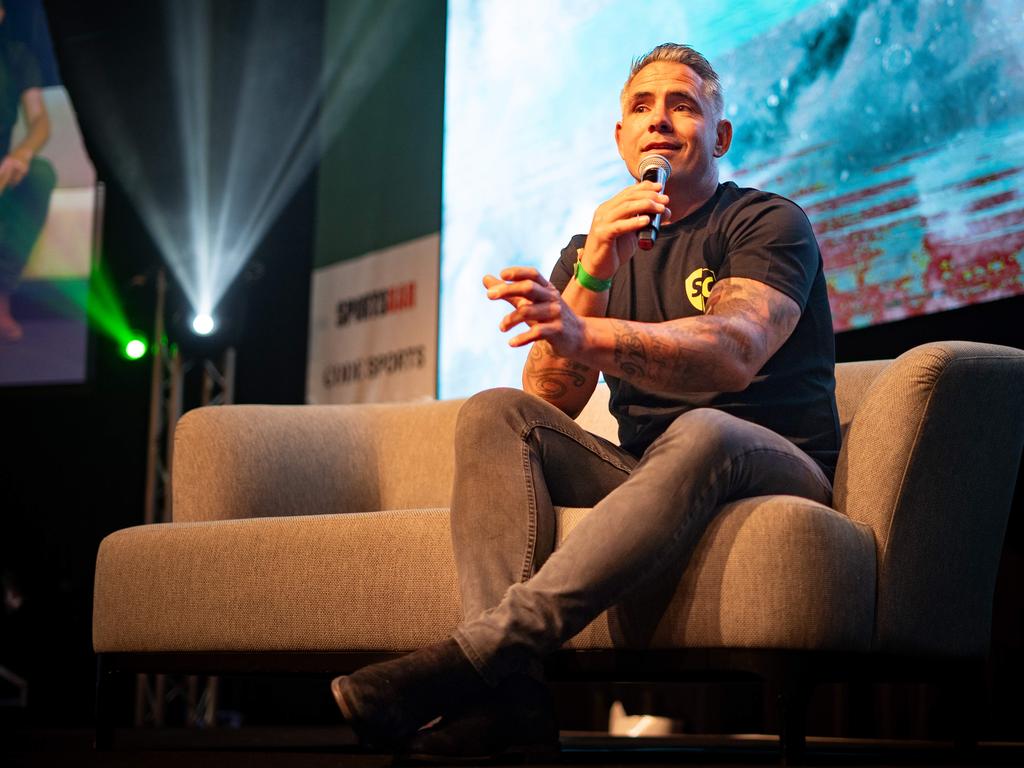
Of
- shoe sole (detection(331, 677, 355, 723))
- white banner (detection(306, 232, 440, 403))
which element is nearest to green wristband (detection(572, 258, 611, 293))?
shoe sole (detection(331, 677, 355, 723))

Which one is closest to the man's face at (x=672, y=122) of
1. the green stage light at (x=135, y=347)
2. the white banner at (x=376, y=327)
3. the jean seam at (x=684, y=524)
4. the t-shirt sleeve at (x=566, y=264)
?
the t-shirt sleeve at (x=566, y=264)

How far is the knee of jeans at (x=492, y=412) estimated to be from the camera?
177 centimetres

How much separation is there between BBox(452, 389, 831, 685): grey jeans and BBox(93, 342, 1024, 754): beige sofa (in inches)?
2.1

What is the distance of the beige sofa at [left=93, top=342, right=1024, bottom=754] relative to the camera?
1.69m

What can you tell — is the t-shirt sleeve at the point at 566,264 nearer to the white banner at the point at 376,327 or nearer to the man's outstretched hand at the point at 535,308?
the man's outstretched hand at the point at 535,308

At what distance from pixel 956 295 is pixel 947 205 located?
20cm

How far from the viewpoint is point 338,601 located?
2.03m

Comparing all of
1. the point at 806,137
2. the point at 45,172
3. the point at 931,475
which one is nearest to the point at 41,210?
the point at 45,172

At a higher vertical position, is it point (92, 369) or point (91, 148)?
point (91, 148)

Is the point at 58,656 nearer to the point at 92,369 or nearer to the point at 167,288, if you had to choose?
the point at 92,369

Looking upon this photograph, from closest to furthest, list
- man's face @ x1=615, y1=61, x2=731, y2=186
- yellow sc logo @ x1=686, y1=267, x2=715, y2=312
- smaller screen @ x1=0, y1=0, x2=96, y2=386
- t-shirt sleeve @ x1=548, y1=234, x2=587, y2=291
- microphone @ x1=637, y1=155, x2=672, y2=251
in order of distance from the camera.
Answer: microphone @ x1=637, y1=155, x2=672, y2=251 < yellow sc logo @ x1=686, y1=267, x2=715, y2=312 < man's face @ x1=615, y1=61, x2=731, y2=186 < t-shirt sleeve @ x1=548, y1=234, x2=587, y2=291 < smaller screen @ x1=0, y1=0, x2=96, y2=386

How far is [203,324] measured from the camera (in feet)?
14.2

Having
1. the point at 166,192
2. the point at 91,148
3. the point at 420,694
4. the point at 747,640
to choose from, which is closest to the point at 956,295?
the point at 747,640

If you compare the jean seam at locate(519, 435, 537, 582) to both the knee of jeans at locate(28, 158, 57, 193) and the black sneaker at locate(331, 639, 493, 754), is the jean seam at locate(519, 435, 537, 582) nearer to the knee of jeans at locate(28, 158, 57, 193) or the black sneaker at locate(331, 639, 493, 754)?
the black sneaker at locate(331, 639, 493, 754)
